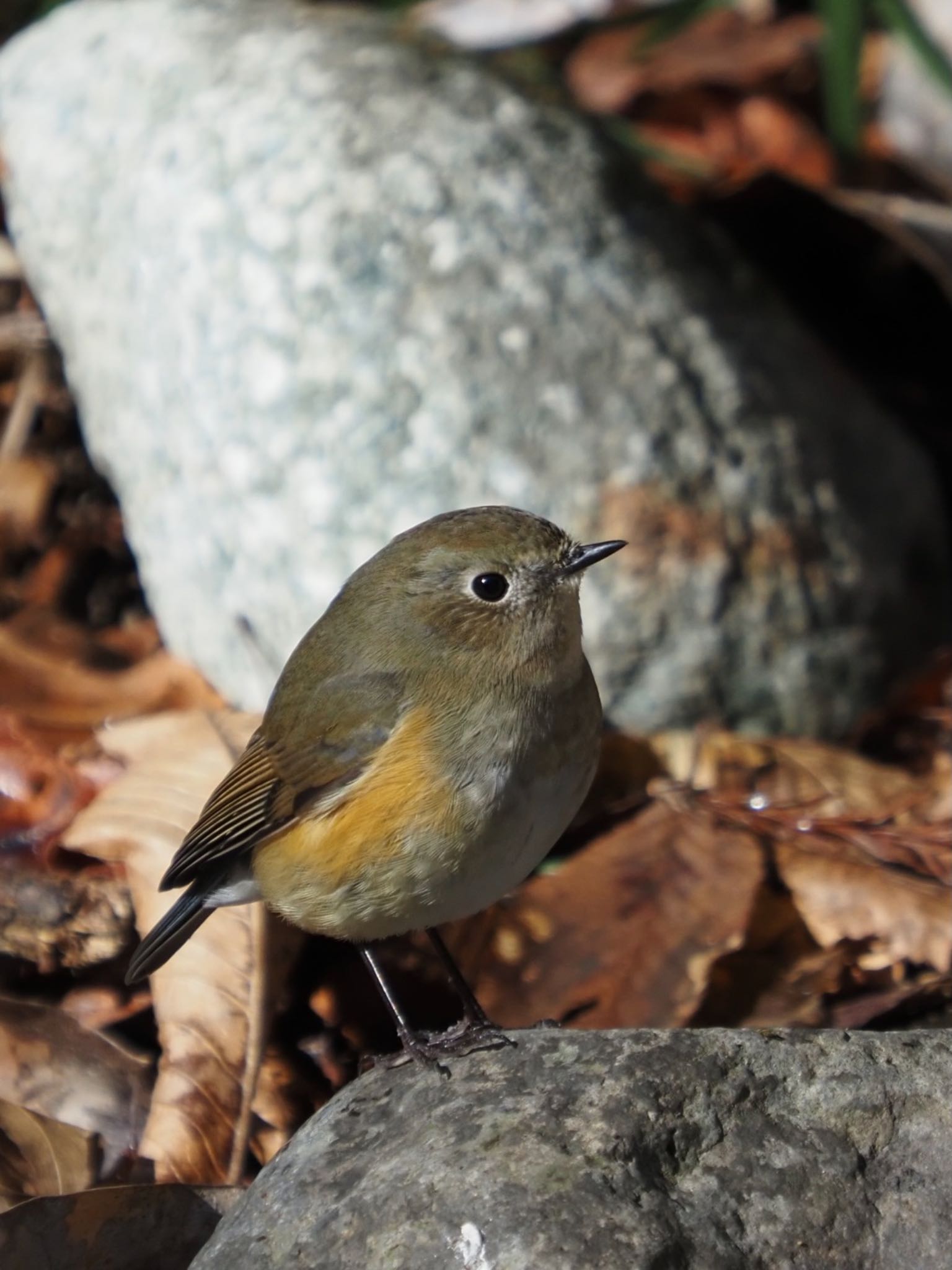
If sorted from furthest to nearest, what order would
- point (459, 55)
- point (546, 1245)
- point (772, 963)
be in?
point (459, 55)
point (772, 963)
point (546, 1245)

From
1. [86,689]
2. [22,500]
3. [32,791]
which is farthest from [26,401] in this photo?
[32,791]

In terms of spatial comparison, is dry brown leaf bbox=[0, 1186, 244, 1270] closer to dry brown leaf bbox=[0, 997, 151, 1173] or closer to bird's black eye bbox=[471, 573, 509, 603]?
dry brown leaf bbox=[0, 997, 151, 1173]

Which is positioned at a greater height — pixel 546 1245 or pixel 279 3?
pixel 279 3

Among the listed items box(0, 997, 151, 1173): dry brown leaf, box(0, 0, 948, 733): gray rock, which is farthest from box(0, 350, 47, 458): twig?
box(0, 997, 151, 1173): dry brown leaf

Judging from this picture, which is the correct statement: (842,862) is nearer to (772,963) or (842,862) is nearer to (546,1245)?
(772,963)

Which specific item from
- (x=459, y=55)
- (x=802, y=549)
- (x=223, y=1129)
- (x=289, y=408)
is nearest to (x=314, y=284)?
(x=289, y=408)

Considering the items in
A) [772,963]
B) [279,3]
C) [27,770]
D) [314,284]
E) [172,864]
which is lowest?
[772,963]

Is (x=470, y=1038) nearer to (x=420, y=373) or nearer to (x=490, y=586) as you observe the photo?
(x=490, y=586)

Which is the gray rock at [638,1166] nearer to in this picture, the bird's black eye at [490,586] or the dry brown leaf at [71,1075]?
the dry brown leaf at [71,1075]
